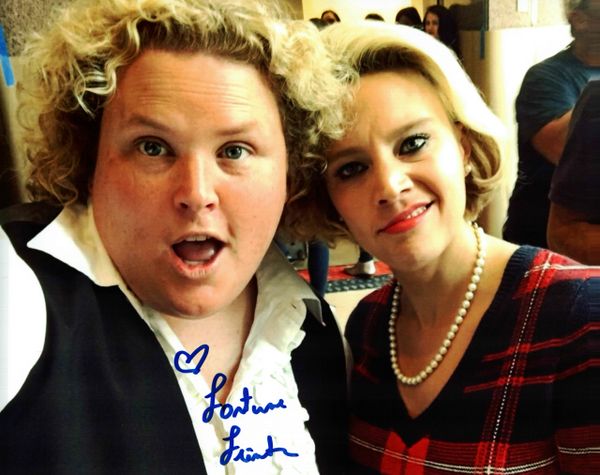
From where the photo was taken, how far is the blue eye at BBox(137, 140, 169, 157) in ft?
1.56

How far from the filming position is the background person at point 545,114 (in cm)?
59

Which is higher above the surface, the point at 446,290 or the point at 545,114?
the point at 545,114

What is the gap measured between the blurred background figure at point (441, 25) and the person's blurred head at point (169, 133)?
0.19m

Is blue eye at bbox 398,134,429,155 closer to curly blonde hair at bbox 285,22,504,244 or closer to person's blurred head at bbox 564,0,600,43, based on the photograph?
curly blonde hair at bbox 285,22,504,244

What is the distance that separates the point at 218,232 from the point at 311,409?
0.26 metres

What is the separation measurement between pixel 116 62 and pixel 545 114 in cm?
45

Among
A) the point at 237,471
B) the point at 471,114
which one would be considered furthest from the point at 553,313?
the point at 237,471

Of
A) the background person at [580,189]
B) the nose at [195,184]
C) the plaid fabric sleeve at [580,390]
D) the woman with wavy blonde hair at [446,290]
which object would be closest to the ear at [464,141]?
the woman with wavy blonde hair at [446,290]

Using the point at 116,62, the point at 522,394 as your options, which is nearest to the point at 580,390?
the point at 522,394

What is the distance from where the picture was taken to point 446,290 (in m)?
0.68
